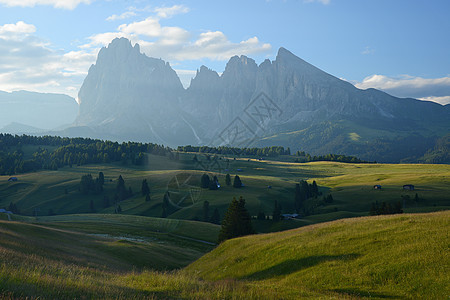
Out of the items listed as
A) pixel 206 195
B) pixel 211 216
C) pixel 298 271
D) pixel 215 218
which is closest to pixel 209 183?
pixel 206 195

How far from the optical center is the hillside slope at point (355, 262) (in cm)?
1883

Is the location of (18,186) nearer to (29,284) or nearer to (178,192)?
(178,192)

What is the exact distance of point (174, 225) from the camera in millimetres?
98688

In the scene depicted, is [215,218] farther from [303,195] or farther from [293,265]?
Answer: [293,265]

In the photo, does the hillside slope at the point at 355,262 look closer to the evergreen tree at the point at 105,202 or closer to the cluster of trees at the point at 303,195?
the cluster of trees at the point at 303,195

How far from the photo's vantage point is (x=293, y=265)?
26688mm

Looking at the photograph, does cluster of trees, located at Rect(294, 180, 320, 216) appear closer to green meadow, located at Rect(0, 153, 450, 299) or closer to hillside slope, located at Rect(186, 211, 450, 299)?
green meadow, located at Rect(0, 153, 450, 299)

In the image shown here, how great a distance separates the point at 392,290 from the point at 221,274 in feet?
58.0

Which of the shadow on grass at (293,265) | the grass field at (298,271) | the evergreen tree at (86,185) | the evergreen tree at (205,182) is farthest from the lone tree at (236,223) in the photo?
the evergreen tree at (86,185)

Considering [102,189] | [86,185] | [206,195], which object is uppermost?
[86,185]

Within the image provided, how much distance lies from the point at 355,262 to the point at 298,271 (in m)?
4.29

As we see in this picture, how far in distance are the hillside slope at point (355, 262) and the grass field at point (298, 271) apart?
0.05m

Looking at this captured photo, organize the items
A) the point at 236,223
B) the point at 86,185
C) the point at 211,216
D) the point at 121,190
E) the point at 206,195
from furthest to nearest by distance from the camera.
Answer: the point at 86,185
the point at 121,190
the point at 206,195
the point at 211,216
the point at 236,223

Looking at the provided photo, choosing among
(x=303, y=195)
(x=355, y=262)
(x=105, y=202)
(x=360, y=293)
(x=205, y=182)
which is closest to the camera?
(x=360, y=293)
